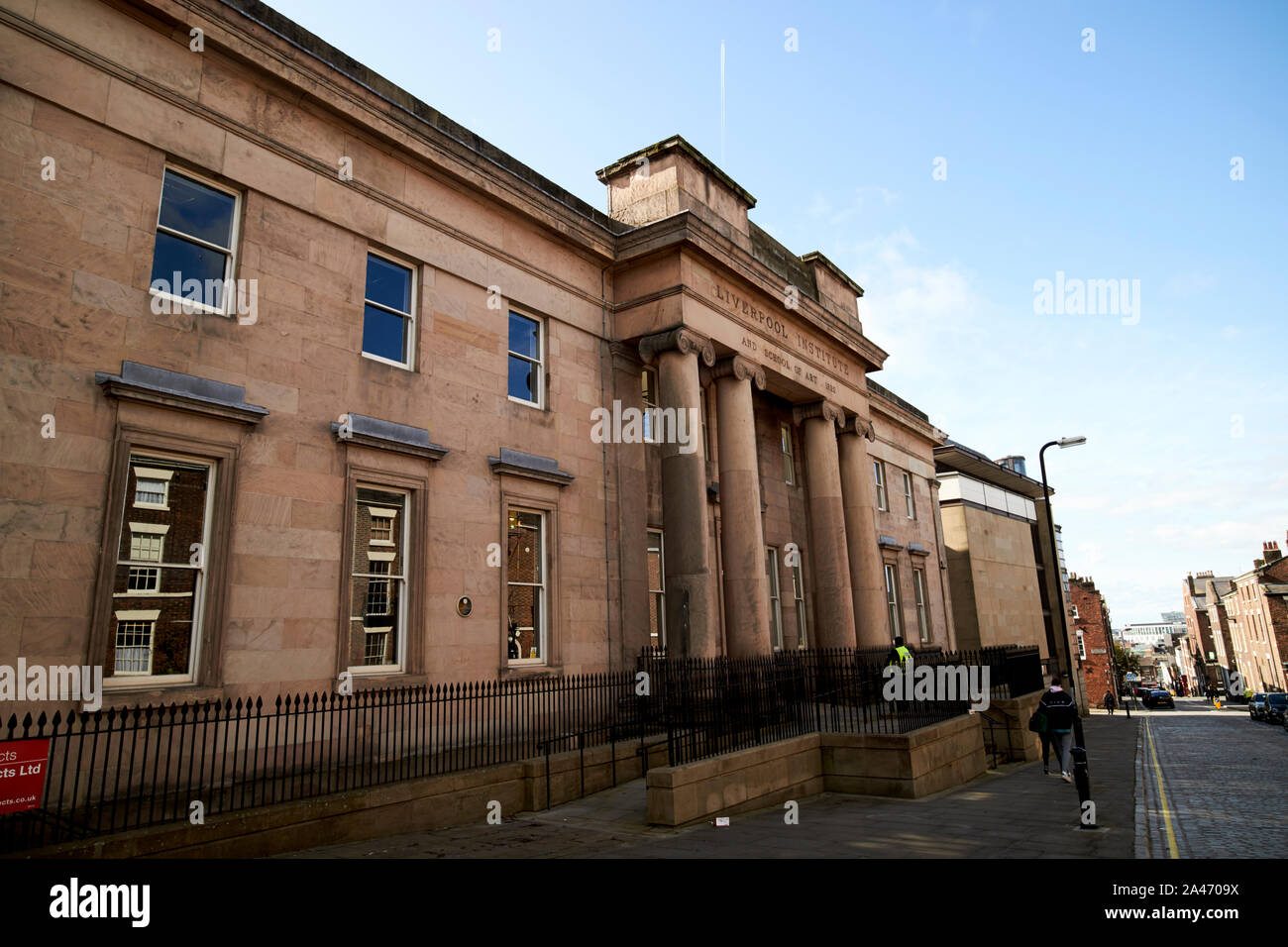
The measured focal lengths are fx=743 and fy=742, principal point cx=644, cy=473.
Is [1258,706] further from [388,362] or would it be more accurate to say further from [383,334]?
[383,334]

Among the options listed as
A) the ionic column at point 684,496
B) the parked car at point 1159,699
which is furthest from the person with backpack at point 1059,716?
the parked car at point 1159,699

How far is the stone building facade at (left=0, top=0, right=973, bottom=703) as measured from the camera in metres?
8.28

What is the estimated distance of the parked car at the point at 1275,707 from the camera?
3473 centimetres

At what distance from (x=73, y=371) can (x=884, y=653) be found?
1744 cm

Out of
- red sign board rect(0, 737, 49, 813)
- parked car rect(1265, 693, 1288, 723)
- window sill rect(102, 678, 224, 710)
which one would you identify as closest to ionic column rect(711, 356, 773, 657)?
window sill rect(102, 678, 224, 710)

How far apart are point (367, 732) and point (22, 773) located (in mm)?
4006

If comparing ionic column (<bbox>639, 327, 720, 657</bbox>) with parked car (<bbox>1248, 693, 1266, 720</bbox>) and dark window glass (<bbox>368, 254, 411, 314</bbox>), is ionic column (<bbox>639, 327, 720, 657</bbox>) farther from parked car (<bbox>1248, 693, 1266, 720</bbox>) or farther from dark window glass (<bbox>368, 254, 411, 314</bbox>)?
parked car (<bbox>1248, 693, 1266, 720</bbox>)

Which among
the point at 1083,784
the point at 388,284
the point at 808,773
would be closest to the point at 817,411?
the point at 808,773

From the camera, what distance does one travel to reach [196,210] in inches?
391

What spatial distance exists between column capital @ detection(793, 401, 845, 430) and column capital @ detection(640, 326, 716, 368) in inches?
221

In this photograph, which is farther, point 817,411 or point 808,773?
point 817,411

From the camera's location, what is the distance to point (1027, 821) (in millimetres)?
10031
